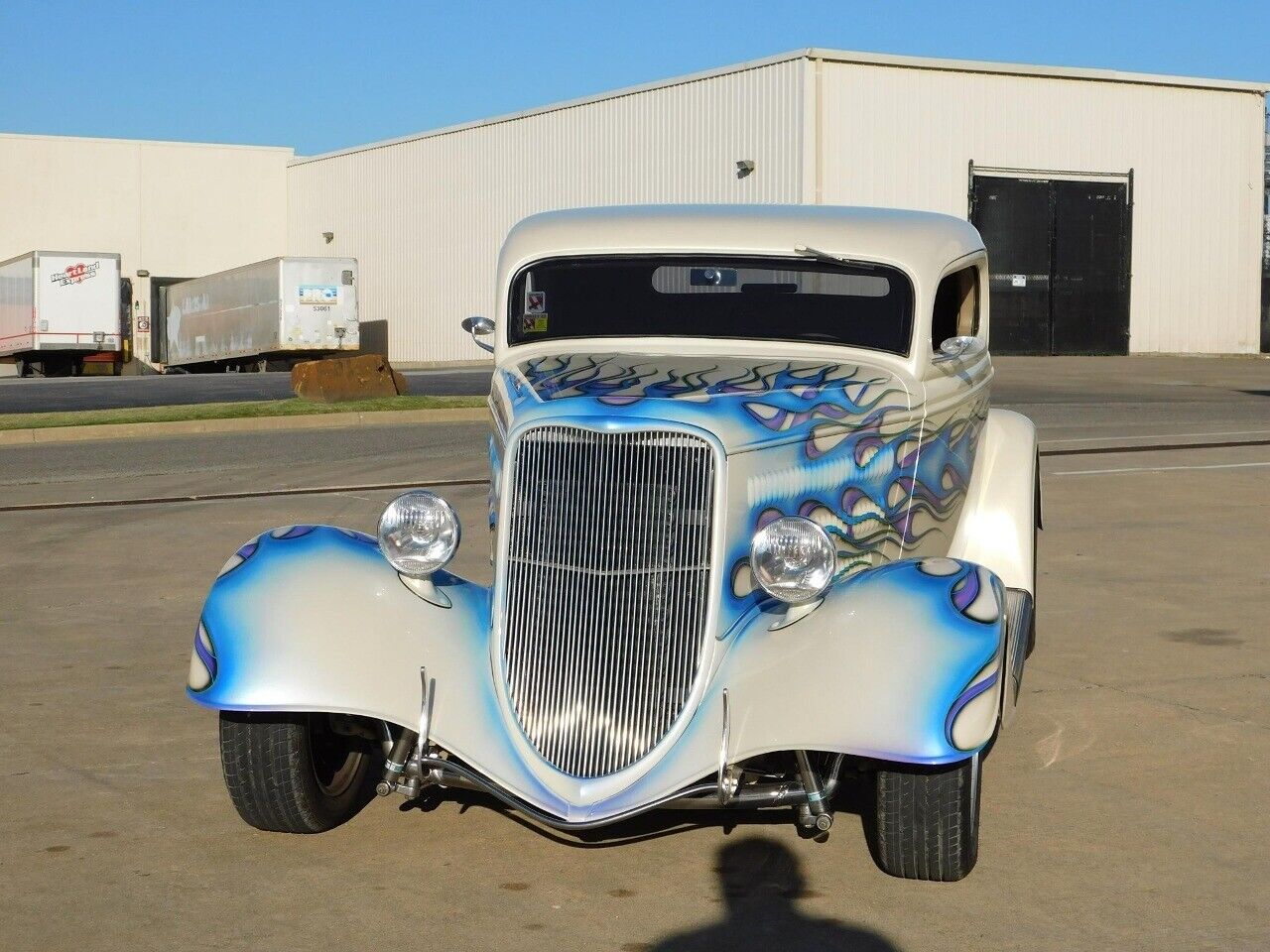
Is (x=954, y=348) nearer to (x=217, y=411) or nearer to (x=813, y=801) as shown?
(x=813, y=801)

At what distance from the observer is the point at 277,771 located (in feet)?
16.9

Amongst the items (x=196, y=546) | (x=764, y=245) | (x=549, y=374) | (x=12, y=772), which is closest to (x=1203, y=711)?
(x=764, y=245)

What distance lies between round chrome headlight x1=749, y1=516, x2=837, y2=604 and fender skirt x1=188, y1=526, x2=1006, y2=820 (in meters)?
0.09

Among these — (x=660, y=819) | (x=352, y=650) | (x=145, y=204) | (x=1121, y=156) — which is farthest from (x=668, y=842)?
(x=145, y=204)

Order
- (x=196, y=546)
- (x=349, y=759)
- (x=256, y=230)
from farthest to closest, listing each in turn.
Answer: (x=256, y=230) < (x=196, y=546) < (x=349, y=759)

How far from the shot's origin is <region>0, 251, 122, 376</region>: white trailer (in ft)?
160

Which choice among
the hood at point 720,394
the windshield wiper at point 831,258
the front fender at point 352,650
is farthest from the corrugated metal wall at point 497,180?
the front fender at point 352,650

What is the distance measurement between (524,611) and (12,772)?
7.04ft

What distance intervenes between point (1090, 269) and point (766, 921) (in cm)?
3830

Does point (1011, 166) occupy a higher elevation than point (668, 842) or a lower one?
higher

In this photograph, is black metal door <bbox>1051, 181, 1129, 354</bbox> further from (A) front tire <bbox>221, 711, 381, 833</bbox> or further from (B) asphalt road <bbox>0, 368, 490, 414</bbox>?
(A) front tire <bbox>221, 711, 381, 833</bbox>

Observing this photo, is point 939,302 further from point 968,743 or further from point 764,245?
point 968,743

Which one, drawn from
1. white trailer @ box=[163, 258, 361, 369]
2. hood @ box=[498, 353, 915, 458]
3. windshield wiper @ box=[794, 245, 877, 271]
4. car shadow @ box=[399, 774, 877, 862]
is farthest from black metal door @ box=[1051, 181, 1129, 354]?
car shadow @ box=[399, 774, 877, 862]

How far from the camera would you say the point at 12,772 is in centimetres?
593
